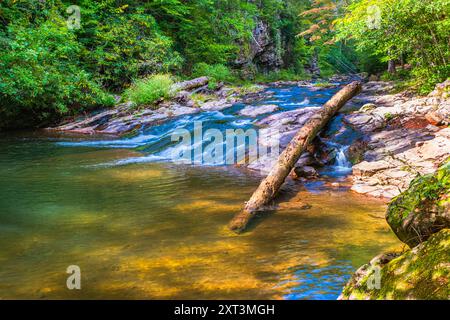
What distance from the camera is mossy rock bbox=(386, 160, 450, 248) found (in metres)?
2.91

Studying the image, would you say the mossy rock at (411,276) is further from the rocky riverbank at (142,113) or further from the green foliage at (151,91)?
the green foliage at (151,91)

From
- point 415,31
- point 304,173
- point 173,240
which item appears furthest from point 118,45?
point 173,240

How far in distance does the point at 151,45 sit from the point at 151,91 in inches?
154

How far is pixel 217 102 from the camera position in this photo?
17688 mm

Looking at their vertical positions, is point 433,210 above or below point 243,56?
below

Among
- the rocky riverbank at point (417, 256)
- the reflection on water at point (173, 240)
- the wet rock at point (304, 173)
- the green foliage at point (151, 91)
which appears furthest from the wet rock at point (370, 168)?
Answer: the green foliage at point (151, 91)

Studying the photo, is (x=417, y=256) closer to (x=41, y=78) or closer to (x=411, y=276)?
(x=411, y=276)

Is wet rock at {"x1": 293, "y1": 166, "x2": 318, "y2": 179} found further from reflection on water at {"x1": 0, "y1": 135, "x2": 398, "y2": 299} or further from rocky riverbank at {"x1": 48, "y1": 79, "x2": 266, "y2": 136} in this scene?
rocky riverbank at {"x1": 48, "y1": 79, "x2": 266, "y2": 136}

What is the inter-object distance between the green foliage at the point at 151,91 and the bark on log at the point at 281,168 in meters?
10.1

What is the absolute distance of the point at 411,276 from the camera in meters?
2.42

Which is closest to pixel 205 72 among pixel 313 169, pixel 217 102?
pixel 217 102

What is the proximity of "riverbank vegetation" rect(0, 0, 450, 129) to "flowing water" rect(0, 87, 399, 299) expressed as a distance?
541cm

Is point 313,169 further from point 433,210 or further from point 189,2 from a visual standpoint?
point 189,2
